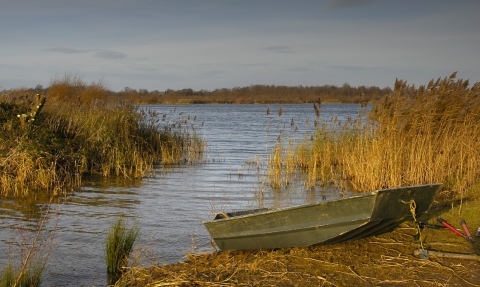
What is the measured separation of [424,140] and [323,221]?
5.52 meters

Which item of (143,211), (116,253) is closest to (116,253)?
(116,253)

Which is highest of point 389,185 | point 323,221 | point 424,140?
point 424,140

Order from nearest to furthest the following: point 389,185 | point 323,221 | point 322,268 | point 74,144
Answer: point 322,268 < point 323,221 < point 389,185 < point 74,144

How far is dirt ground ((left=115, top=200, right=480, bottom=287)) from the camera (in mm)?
5832

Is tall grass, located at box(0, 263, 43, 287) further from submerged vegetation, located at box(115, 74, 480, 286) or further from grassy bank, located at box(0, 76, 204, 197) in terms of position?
grassy bank, located at box(0, 76, 204, 197)

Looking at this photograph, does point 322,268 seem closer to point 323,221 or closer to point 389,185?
point 323,221

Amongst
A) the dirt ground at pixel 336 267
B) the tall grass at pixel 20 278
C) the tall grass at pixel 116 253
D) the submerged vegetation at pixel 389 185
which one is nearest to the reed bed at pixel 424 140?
the submerged vegetation at pixel 389 185

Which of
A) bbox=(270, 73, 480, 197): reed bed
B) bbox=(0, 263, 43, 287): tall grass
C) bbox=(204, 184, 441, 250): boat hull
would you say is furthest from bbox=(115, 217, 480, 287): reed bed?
bbox=(270, 73, 480, 197): reed bed

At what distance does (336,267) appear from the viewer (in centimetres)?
628

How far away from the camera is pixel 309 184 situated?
13531 mm

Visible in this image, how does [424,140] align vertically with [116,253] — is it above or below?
above

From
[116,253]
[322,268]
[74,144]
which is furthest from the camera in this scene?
[74,144]

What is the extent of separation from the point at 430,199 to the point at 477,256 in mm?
870

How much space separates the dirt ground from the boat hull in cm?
21
